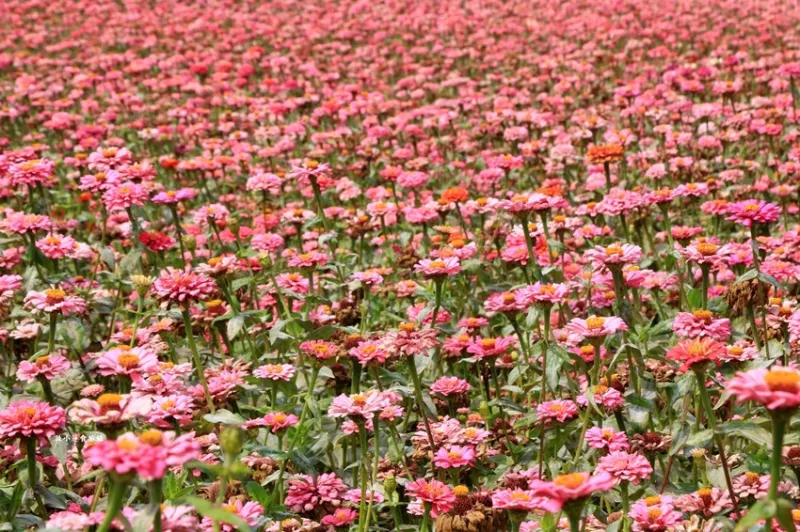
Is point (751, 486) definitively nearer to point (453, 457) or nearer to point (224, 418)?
point (453, 457)

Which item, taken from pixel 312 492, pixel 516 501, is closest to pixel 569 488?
pixel 516 501

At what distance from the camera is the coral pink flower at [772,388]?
171 cm

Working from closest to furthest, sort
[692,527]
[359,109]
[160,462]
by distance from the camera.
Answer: [160,462] → [692,527] → [359,109]

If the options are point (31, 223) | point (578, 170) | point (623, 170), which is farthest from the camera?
point (578, 170)

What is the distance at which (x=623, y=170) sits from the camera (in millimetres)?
6555

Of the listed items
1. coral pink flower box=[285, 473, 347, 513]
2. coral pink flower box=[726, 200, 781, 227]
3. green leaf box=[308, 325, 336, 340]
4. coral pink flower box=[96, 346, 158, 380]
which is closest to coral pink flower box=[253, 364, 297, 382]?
green leaf box=[308, 325, 336, 340]

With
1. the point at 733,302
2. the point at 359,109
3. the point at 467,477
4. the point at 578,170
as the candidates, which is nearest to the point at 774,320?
the point at 733,302

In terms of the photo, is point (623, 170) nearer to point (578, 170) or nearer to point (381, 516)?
point (578, 170)

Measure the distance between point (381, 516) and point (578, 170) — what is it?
4458 mm

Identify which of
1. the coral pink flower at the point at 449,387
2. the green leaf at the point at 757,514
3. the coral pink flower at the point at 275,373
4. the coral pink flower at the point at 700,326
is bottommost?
the coral pink flower at the point at 449,387

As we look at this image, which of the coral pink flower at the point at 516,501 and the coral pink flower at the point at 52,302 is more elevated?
the coral pink flower at the point at 52,302

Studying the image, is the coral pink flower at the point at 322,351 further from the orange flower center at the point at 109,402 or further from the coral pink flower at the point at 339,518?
the orange flower center at the point at 109,402

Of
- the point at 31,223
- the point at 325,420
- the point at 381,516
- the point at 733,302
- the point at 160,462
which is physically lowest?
the point at 381,516

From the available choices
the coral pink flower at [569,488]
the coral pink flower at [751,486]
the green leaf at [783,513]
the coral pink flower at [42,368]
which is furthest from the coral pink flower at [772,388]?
the coral pink flower at [42,368]
